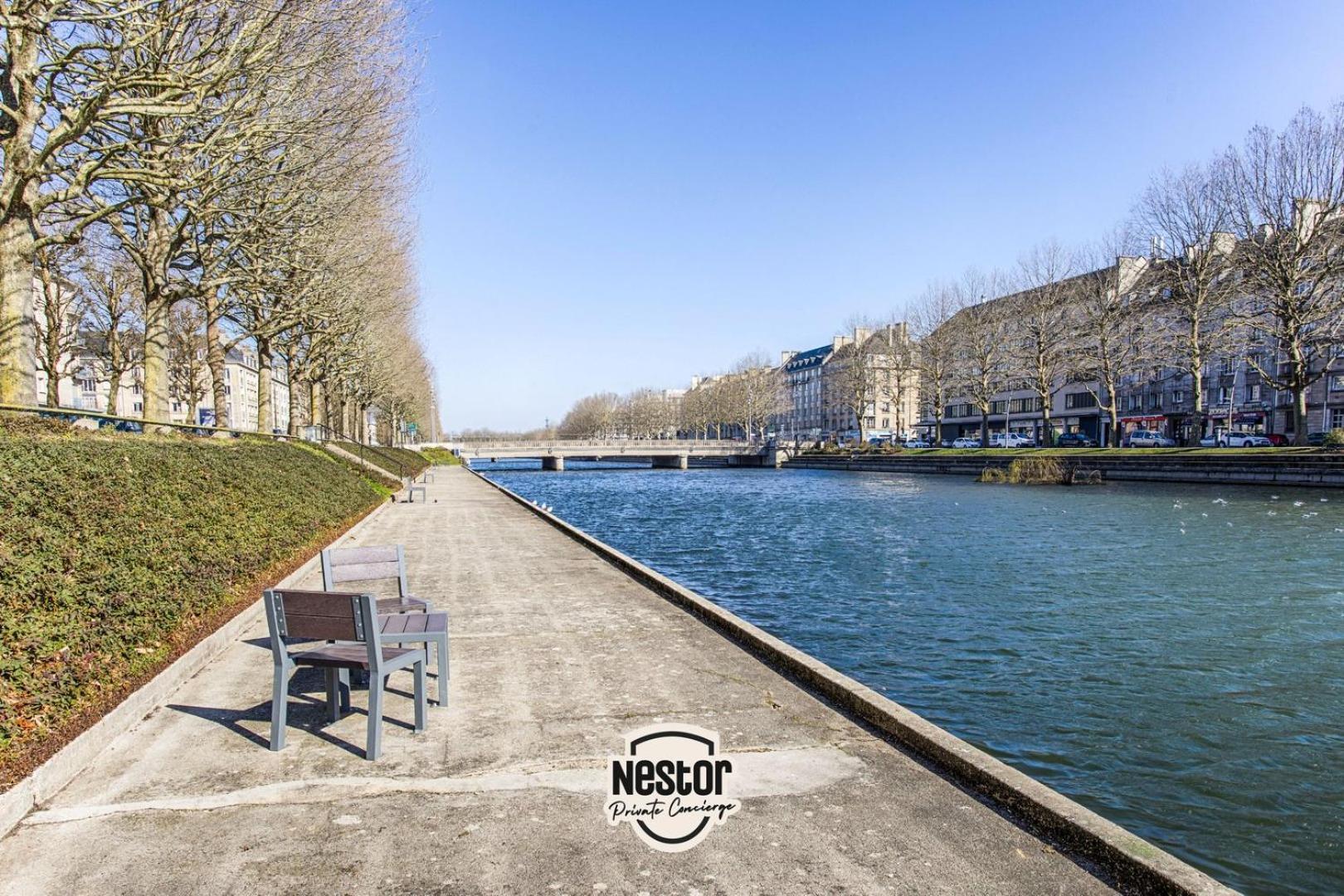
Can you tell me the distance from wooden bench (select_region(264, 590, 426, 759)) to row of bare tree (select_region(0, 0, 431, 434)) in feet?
28.6

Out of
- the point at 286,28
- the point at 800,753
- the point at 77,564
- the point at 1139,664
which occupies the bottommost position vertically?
the point at 1139,664

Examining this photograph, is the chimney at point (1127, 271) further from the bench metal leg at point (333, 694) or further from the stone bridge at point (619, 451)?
the bench metal leg at point (333, 694)

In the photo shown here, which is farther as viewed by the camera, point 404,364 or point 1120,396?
point 1120,396

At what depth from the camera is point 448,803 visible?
462cm

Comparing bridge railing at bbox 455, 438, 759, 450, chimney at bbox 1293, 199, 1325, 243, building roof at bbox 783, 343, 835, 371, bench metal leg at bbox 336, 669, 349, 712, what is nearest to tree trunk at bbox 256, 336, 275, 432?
bench metal leg at bbox 336, 669, 349, 712

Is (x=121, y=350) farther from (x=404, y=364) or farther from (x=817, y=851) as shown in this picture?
(x=817, y=851)

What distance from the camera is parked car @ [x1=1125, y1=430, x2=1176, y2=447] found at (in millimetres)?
63169

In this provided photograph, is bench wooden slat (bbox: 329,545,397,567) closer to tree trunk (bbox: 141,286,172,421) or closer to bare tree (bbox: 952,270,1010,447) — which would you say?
tree trunk (bbox: 141,286,172,421)

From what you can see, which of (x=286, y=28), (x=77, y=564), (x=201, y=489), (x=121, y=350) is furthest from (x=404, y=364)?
(x=77, y=564)

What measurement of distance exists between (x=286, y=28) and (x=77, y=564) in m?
11.5

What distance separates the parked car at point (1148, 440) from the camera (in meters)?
63.2

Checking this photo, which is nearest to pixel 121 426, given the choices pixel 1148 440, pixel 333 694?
pixel 333 694

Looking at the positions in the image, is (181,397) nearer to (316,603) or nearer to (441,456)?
(441,456)

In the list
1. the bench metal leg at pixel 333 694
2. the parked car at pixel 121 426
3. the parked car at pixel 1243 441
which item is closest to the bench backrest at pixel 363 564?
the bench metal leg at pixel 333 694
